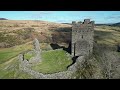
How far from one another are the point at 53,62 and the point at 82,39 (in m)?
3.09

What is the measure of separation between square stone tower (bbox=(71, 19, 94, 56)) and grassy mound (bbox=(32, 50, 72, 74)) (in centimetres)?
97

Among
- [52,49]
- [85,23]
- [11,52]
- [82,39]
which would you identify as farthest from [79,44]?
[11,52]

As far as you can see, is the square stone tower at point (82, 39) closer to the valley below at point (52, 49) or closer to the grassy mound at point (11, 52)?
the valley below at point (52, 49)

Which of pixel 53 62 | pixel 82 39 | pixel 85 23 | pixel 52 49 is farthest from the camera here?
pixel 52 49

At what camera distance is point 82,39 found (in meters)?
17.7

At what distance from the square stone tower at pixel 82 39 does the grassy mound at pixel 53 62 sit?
0.97 m

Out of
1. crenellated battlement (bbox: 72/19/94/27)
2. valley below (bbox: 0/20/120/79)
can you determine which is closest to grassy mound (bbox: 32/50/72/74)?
valley below (bbox: 0/20/120/79)

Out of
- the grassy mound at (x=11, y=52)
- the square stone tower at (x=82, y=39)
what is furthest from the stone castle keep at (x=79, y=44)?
the grassy mound at (x=11, y=52)

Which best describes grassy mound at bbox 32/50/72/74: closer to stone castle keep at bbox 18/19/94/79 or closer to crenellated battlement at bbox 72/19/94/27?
stone castle keep at bbox 18/19/94/79

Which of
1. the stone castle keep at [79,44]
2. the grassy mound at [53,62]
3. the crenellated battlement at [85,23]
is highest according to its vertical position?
the crenellated battlement at [85,23]

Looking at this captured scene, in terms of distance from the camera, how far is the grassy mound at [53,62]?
14546 millimetres

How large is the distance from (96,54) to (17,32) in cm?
552

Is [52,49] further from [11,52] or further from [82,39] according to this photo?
[11,52]
